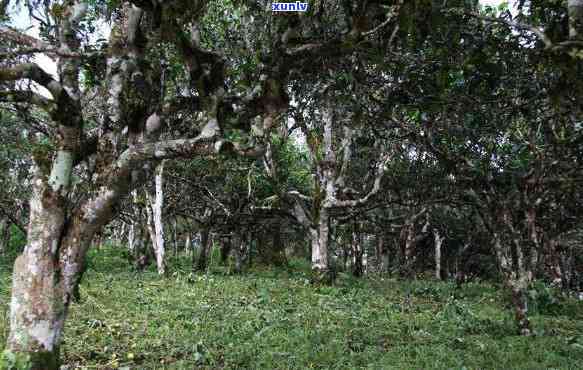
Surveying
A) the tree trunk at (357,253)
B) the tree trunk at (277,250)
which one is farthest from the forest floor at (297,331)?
the tree trunk at (277,250)

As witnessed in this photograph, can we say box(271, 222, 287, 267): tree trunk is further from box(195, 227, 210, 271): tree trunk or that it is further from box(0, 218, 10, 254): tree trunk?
box(0, 218, 10, 254): tree trunk

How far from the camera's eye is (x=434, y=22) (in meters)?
7.31

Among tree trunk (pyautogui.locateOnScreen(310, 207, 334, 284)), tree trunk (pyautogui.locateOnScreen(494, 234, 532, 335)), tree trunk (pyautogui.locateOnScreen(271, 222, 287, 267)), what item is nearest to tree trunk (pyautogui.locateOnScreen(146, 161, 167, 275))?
tree trunk (pyautogui.locateOnScreen(310, 207, 334, 284))

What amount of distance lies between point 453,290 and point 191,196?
16242 mm

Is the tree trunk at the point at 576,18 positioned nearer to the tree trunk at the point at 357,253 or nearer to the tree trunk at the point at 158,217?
the tree trunk at the point at 158,217

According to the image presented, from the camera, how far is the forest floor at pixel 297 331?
870 cm

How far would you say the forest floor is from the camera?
343 inches

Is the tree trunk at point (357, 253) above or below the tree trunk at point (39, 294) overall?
below

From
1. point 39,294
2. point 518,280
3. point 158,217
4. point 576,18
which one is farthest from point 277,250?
point 576,18

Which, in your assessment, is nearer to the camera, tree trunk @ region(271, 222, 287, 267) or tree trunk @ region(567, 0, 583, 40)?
tree trunk @ region(567, 0, 583, 40)

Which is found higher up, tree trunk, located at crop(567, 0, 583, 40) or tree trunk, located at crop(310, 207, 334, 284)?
tree trunk, located at crop(567, 0, 583, 40)

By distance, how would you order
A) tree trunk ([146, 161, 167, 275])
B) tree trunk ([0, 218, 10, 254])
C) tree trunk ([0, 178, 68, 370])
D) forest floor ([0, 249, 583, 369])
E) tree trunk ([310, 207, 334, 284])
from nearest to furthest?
tree trunk ([0, 178, 68, 370]), forest floor ([0, 249, 583, 369]), tree trunk ([310, 207, 334, 284]), tree trunk ([146, 161, 167, 275]), tree trunk ([0, 218, 10, 254])

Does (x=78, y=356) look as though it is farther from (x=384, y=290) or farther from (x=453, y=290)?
(x=453, y=290)

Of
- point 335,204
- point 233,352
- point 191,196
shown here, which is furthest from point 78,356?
point 191,196
